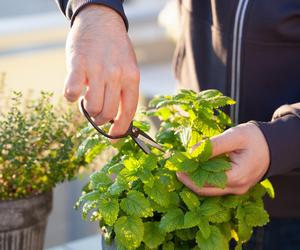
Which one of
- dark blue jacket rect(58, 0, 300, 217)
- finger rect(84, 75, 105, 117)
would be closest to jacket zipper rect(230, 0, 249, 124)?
dark blue jacket rect(58, 0, 300, 217)

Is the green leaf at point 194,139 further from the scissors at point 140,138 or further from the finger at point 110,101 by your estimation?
the finger at point 110,101

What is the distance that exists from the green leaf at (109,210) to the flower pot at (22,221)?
1.10 feet

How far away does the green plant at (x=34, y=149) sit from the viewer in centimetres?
130

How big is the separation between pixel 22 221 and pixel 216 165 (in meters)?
0.47

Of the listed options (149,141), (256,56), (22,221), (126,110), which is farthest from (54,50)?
(126,110)

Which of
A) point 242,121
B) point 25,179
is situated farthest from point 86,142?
point 242,121

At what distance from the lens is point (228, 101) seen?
1.14 meters

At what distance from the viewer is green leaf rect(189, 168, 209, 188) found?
1.03m

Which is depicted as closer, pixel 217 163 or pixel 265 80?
pixel 217 163

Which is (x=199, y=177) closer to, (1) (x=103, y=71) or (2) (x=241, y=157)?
(2) (x=241, y=157)

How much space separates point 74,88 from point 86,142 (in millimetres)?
232

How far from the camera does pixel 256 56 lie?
1276 mm

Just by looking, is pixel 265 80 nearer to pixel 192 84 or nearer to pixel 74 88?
pixel 192 84

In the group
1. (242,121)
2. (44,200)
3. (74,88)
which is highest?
(74,88)
